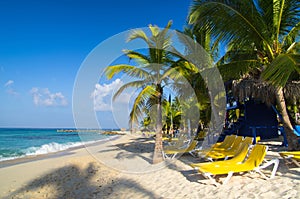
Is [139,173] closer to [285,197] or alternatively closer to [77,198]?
[77,198]

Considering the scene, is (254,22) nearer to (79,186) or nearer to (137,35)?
(137,35)

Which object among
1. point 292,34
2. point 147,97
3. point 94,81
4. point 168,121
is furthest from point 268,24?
point 168,121

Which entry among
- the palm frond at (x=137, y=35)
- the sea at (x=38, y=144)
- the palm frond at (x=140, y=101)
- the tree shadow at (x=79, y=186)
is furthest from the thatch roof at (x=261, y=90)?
the sea at (x=38, y=144)

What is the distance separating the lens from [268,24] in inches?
246

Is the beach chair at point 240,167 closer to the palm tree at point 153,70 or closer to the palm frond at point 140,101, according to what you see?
the palm frond at point 140,101

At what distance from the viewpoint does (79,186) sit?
6.25 metres

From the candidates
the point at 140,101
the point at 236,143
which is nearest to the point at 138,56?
the point at 140,101

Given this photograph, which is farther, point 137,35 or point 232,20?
point 137,35

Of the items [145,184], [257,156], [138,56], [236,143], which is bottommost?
[145,184]

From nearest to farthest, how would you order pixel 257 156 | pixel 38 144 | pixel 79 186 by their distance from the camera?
pixel 257 156, pixel 79 186, pixel 38 144

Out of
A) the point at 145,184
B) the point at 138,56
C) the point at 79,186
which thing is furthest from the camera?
the point at 138,56

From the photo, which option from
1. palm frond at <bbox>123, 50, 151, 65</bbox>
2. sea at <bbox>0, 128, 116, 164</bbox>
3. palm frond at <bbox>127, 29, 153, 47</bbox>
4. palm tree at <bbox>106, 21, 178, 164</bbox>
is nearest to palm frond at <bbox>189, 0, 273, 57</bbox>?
palm tree at <bbox>106, 21, 178, 164</bbox>

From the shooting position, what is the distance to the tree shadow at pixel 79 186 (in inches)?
211

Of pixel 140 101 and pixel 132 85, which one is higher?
pixel 132 85
